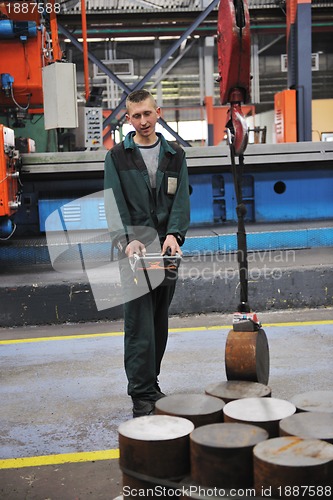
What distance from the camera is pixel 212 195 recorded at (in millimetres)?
6730

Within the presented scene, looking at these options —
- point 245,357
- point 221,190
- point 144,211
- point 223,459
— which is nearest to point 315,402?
point 245,357

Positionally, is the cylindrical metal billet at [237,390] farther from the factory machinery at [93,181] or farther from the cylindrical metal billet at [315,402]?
the factory machinery at [93,181]

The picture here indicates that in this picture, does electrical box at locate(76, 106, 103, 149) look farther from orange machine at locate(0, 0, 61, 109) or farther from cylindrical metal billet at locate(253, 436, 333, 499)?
cylindrical metal billet at locate(253, 436, 333, 499)

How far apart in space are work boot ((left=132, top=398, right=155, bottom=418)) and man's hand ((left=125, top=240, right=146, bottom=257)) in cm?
76

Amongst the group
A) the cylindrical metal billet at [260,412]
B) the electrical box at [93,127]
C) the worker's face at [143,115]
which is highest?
the electrical box at [93,127]

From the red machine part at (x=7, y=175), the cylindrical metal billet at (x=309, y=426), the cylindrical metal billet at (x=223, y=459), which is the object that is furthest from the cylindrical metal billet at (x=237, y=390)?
the red machine part at (x=7, y=175)

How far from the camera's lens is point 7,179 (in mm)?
5223

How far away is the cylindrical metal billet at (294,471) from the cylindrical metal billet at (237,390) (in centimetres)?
50

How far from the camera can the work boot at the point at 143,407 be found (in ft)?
10.2

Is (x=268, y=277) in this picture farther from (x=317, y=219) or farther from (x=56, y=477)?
(x=56, y=477)

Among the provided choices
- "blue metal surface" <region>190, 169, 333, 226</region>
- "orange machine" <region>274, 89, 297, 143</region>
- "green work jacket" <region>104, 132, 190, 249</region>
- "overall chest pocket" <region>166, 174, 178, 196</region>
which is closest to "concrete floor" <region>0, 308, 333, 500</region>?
"green work jacket" <region>104, 132, 190, 249</region>

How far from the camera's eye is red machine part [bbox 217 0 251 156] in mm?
2592

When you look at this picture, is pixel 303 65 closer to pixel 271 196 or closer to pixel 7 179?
pixel 271 196

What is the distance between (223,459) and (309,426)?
0.31m
